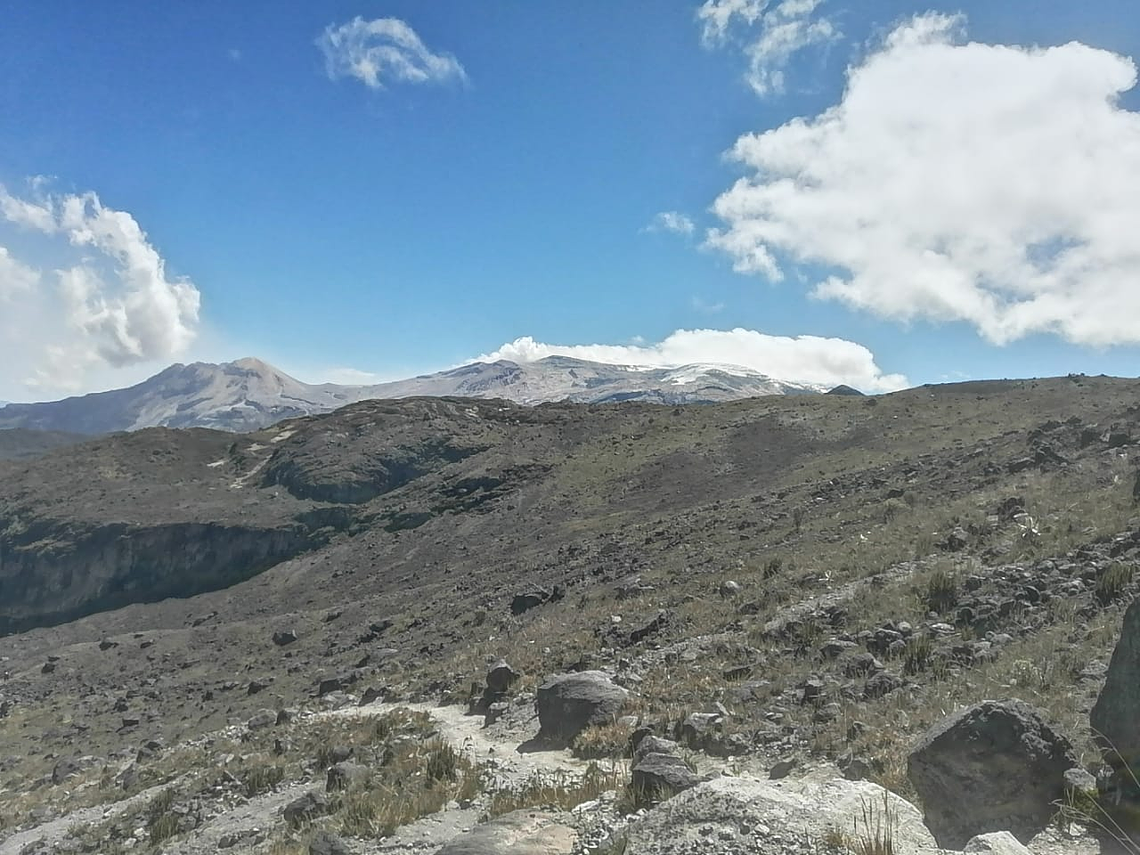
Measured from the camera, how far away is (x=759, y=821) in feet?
19.9

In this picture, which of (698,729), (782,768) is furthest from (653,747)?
(782,768)

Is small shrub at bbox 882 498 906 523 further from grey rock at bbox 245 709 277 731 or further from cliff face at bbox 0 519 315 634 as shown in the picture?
cliff face at bbox 0 519 315 634

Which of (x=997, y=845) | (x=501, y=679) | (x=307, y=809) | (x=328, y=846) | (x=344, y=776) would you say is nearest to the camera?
(x=997, y=845)

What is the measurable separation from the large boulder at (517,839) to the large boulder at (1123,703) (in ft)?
15.0

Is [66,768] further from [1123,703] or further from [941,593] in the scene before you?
[1123,703]

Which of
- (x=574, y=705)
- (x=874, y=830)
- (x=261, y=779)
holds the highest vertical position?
(x=874, y=830)

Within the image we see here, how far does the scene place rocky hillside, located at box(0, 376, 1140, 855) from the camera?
9.84 meters

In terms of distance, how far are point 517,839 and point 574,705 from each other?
609 cm

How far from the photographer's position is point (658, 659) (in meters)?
15.5

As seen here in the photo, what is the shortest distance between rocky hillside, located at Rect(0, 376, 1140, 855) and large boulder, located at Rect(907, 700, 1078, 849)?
0.15ft

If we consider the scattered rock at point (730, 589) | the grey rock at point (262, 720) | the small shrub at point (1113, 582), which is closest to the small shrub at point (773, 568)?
the scattered rock at point (730, 589)

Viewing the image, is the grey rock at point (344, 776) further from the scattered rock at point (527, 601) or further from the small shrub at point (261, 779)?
the scattered rock at point (527, 601)

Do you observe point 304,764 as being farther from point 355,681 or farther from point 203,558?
point 203,558

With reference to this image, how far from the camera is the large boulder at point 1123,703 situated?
5.97 meters
